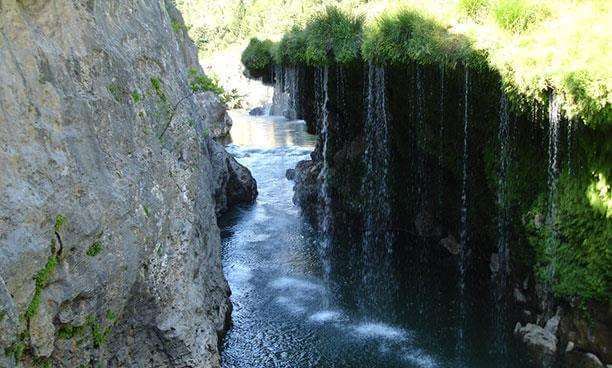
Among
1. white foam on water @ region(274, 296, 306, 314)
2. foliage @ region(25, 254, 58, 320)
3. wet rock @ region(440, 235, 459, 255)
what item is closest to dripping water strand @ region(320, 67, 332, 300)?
white foam on water @ region(274, 296, 306, 314)

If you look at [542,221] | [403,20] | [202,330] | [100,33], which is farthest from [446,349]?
[100,33]

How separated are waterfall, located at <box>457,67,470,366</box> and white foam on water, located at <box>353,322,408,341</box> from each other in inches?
57.4

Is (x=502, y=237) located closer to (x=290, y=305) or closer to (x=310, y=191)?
(x=290, y=305)

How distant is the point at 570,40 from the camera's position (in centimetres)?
1094

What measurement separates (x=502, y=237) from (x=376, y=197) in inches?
258

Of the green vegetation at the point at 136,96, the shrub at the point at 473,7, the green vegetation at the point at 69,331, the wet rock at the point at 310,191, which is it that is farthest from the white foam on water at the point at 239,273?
the shrub at the point at 473,7

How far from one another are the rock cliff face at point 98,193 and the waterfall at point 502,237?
6.89 metres

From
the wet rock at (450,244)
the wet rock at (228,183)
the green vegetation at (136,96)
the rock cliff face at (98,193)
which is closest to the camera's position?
the rock cliff face at (98,193)

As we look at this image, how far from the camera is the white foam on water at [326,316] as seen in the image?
591 inches

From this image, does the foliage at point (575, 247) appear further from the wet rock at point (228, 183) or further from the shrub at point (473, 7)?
the wet rock at point (228, 183)

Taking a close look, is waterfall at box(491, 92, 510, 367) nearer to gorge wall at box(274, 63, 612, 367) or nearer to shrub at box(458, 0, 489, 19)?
gorge wall at box(274, 63, 612, 367)

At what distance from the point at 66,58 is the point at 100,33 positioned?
1.31 meters

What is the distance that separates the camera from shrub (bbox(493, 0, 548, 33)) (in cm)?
1224

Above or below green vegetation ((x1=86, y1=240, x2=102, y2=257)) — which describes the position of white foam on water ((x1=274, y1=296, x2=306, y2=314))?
below
